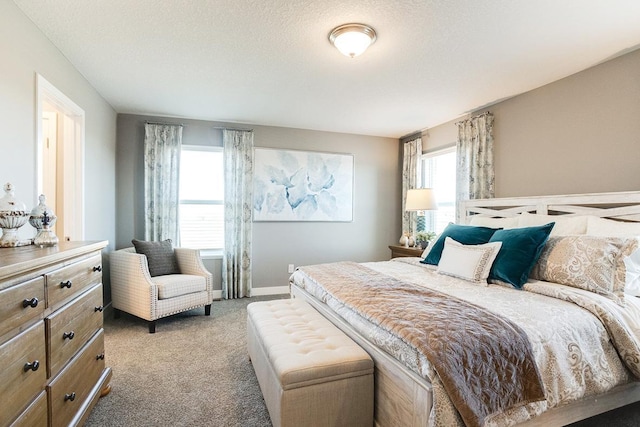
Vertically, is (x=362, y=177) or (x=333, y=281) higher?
(x=362, y=177)

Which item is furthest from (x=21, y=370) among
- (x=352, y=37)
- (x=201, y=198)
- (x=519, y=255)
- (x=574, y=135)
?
(x=574, y=135)

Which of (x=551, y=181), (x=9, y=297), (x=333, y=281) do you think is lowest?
(x=333, y=281)

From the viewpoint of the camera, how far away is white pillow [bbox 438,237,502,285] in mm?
2444

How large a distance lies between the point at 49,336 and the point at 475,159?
4.03 metres

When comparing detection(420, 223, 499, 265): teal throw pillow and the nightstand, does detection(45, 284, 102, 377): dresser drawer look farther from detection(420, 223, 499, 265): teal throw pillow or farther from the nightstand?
the nightstand

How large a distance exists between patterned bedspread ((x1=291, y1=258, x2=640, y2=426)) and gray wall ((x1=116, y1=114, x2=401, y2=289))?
9.20ft

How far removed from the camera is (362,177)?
5.28 metres

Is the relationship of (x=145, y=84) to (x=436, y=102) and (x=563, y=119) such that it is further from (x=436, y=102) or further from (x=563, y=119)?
(x=563, y=119)

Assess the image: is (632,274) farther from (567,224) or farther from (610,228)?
(567,224)

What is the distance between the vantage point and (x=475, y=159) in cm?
383

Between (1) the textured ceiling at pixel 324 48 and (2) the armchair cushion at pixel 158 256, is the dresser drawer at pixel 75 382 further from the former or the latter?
(1) the textured ceiling at pixel 324 48

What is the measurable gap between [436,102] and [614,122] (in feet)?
5.21

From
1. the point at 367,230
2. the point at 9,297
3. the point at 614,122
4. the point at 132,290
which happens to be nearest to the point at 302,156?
the point at 367,230

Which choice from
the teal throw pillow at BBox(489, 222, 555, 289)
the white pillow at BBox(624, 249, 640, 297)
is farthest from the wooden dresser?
the white pillow at BBox(624, 249, 640, 297)
